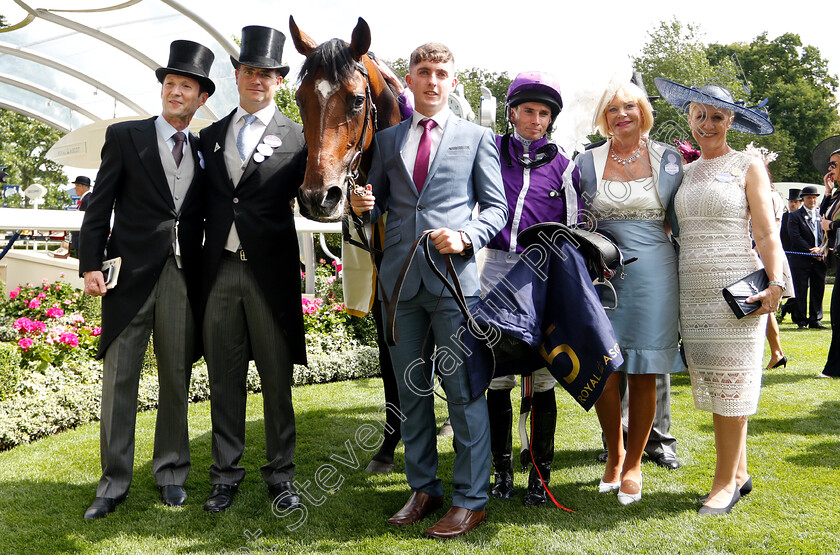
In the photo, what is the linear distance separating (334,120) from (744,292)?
204cm

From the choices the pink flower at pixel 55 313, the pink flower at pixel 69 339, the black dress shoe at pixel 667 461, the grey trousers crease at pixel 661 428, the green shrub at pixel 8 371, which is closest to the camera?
the black dress shoe at pixel 667 461

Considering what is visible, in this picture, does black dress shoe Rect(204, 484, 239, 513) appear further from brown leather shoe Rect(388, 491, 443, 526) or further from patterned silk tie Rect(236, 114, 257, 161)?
patterned silk tie Rect(236, 114, 257, 161)

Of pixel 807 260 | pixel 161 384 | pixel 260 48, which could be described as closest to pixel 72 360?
pixel 161 384

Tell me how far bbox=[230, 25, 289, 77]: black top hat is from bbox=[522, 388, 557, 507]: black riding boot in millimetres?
2216

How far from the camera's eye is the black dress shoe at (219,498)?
10.7ft

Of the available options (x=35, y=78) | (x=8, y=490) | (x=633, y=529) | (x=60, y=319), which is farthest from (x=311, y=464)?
(x=35, y=78)

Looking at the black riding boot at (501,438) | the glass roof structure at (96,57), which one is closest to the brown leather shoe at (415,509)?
the black riding boot at (501,438)

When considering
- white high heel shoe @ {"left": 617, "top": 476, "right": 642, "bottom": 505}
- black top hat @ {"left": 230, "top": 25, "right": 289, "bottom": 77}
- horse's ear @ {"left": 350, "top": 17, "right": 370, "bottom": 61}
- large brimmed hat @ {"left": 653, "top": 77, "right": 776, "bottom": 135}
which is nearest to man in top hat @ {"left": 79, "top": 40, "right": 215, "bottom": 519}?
black top hat @ {"left": 230, "top": 25, "right": 289, "bottom": 77}

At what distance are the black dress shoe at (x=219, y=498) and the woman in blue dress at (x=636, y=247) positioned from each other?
78.0 inches

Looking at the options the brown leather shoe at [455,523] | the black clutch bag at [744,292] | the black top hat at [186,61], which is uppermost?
the black top hat at [186,61]

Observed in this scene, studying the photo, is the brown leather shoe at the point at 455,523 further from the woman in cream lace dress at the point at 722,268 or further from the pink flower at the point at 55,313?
the pink flower at the point at 55,313

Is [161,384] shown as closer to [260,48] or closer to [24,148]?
[260,48]

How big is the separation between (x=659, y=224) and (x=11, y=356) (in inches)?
181

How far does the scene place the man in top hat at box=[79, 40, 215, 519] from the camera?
3299mm
